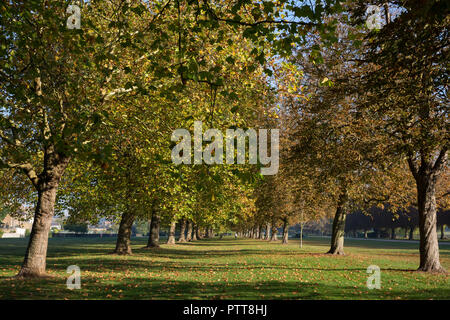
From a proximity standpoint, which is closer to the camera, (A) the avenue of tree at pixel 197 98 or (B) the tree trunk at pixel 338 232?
(A) the avenue of tree at pixel 197 98

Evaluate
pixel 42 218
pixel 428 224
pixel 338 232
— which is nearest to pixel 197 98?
pixel 42 218

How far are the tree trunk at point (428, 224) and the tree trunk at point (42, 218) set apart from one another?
16680mm

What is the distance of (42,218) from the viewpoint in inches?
520

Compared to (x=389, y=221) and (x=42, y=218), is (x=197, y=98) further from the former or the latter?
(x=389, y=221)

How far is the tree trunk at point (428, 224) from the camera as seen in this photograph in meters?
17.3

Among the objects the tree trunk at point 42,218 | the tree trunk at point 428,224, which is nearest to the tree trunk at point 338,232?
the tree trunk at point 428,224

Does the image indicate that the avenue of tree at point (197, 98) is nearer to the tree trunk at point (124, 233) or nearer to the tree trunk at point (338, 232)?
the tree trunk at point (124, 233)

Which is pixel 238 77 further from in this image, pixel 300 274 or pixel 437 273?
pixel 437 273

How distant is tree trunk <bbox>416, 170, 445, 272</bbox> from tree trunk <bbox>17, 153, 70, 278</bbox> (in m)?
16.7

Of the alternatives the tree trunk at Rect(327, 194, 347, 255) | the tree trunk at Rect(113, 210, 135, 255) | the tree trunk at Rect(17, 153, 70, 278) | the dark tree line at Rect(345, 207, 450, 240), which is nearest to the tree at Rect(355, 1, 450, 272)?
the tree trunk at Rect(17, 153, 70, 278)

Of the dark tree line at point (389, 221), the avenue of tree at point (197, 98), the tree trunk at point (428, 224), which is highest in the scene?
the avenue of tree at point (197, 98)

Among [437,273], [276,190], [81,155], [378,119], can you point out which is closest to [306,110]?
[378,119]

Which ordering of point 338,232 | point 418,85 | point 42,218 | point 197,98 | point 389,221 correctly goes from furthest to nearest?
point 389,221, point 338,232, point 197,98, point 42,218, point 418,85

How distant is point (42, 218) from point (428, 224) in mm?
17477
